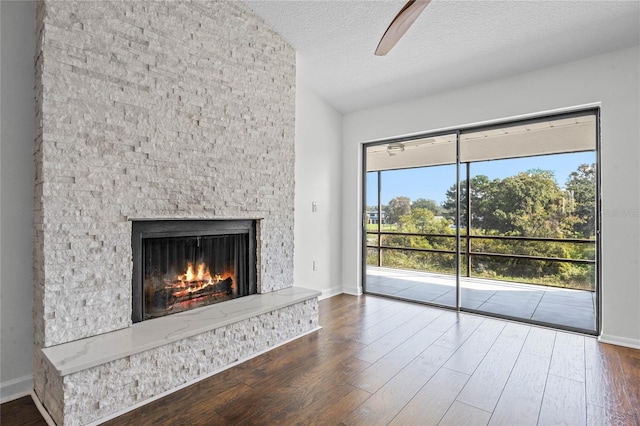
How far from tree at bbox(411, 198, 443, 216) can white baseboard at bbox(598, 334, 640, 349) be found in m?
1.89

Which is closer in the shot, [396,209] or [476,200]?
[476,200]

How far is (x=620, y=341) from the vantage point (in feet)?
9.64

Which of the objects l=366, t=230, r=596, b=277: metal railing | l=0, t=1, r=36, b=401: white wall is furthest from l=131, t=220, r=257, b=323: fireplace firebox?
l=366, t=230, r=596, b=277: metal railing

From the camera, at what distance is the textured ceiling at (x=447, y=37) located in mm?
2680

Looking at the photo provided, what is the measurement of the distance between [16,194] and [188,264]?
119cm

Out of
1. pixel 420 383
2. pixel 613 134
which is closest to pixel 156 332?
pixel 420 383

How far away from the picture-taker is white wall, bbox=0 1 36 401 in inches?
82.3

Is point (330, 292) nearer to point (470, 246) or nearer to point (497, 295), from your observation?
point (470, 246)

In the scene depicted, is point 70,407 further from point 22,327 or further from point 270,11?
point 270,11

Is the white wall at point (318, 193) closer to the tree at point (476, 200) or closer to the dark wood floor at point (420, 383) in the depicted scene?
the dark wood floor at point (420, 383)

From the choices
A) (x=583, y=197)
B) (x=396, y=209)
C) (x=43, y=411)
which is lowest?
(x=43, y=411)

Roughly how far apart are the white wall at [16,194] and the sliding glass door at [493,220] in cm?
362

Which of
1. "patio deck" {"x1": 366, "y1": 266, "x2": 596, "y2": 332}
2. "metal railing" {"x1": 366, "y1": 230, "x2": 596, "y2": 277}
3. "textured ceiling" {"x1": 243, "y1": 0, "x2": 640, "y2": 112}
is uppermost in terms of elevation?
"textured ceiling" {"x1": 243, "y1": 0, "x2": 640, "y2": 112}

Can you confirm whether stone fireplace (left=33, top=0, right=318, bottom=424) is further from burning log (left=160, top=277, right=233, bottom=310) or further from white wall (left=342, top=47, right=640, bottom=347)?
white wall (left=342, top=47, right=640, bottom=347)
